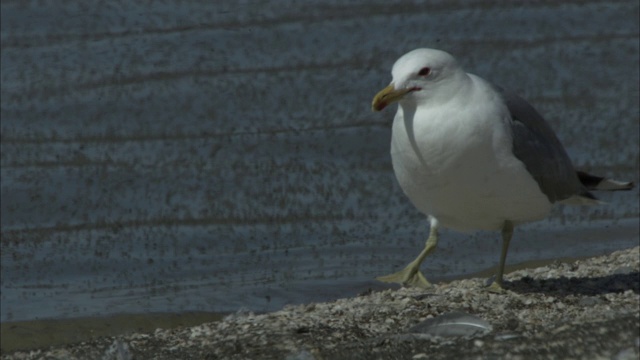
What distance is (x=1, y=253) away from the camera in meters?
8.56

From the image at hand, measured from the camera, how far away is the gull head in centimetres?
628

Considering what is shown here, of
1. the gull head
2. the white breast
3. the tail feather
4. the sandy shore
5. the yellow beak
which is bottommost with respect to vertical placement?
the sandy shore

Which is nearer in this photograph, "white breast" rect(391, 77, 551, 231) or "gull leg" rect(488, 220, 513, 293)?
"white breast" rect(391, 77, 551, 231)

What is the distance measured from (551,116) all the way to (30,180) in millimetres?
3693

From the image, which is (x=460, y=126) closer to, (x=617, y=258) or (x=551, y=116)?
(x=617, y=258)

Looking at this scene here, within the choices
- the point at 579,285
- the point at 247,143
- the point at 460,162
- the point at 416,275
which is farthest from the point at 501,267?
the point at 247,143

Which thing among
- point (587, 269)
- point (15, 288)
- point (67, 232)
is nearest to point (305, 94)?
point (67, 232)

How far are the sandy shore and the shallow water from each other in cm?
138

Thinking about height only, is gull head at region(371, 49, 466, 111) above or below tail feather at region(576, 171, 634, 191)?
above

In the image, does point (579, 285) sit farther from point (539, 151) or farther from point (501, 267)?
point (539, 151)

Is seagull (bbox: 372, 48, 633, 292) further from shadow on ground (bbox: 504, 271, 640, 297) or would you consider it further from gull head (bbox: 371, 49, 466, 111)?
shadow on ground (bbox: 504, 271, 640, 297)

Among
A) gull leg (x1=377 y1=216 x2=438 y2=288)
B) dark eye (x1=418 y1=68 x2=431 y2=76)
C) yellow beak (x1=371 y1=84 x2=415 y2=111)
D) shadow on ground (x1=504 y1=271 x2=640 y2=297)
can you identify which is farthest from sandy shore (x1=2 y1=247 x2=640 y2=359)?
dark eye (x1=418 y1=68 x2=431 y2=76)

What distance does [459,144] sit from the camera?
620cm

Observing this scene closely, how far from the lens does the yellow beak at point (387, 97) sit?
6.21 meters
